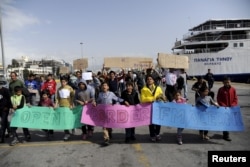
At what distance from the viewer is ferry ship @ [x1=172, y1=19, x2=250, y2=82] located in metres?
47.2

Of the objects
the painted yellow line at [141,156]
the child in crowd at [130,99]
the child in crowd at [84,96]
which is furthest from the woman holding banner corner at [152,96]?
the child in crowd at [84,96]

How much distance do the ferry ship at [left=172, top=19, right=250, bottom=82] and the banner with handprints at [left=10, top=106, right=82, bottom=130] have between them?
40935 mm

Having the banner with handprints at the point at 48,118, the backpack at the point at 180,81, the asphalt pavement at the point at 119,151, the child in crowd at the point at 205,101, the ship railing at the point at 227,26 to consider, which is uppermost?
the ship railing at the point at 227,26

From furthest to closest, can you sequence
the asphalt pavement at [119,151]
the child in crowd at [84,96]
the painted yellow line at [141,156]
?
1. the child in crowd at [84,96]
2. the asphalt pavement at [119,151]
3. the painted yellow line at [141,156]

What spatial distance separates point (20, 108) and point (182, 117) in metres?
4.22

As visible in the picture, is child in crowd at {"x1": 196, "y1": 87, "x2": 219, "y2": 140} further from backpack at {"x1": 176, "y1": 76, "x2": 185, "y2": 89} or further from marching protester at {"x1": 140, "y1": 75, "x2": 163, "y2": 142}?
backpack at {"x1": 176, "y1": 76, "x2": 185, "y2": 89}

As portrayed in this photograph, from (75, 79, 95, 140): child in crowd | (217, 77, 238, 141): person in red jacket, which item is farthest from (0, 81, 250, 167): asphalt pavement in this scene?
(217, 77, 238, 141): person in red jacket

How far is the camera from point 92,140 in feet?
29.1

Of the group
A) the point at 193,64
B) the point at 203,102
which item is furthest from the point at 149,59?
the point at 193,64

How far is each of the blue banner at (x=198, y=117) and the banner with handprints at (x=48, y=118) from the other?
2.10 metres

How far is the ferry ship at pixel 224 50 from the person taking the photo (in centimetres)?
4725

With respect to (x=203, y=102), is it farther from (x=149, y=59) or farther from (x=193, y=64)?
(x=193, y=64)

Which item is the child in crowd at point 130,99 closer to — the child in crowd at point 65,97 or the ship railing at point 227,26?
the child in crowd at point 65,97

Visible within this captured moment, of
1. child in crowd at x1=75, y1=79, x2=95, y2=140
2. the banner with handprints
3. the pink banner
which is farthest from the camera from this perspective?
child in crowd at x1=75, y1=79, x2=95, y2=140
